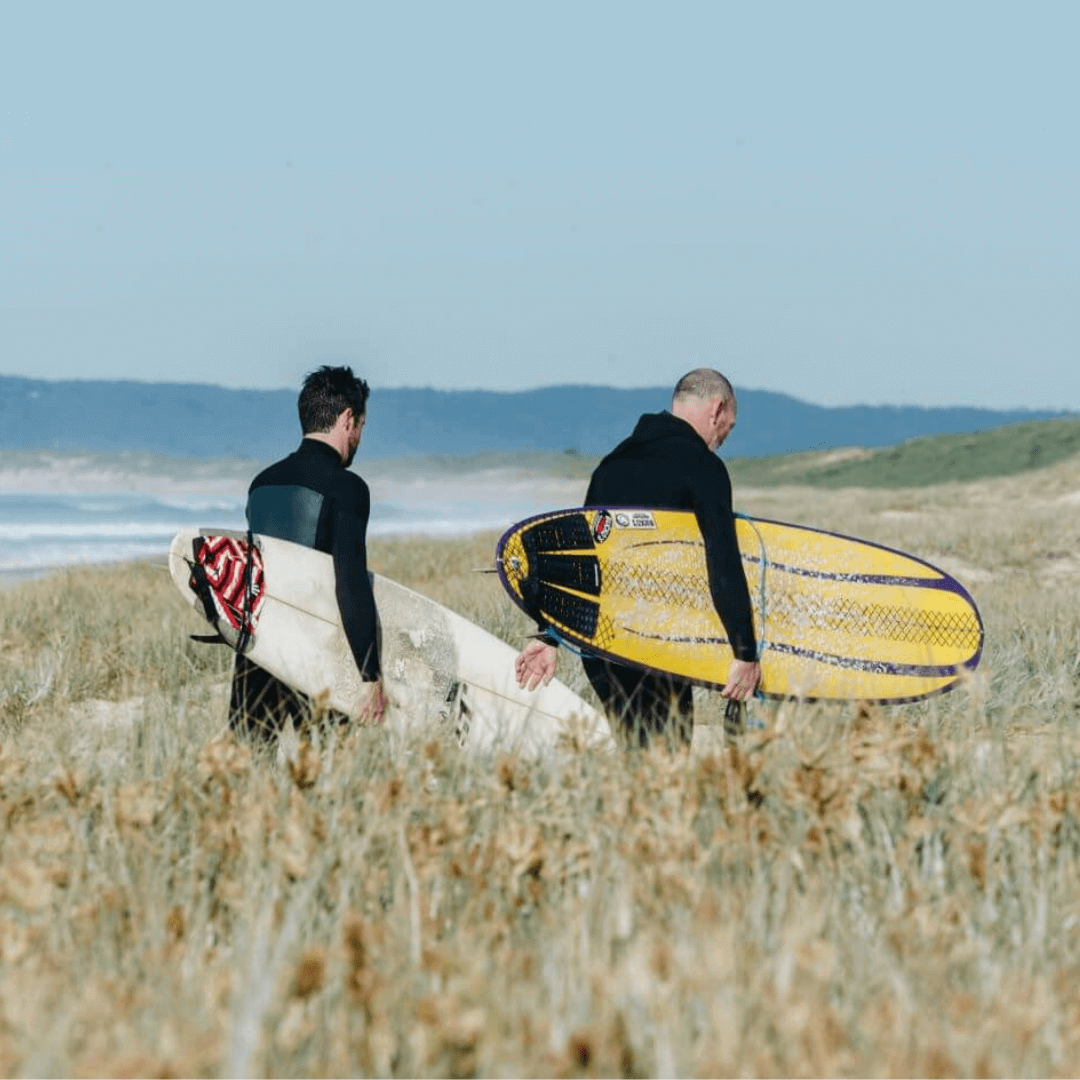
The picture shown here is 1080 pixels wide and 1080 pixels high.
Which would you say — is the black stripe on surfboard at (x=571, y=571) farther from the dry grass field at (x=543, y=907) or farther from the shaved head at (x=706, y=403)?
the dry grass field at (x=543, y=907)

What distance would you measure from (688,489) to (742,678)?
0.78 meters

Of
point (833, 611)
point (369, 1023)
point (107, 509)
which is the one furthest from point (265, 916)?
point (107, 509)

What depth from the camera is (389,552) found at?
19375 mm

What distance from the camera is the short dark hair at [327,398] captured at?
16.8 feet

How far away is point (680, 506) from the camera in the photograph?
550 centimetres

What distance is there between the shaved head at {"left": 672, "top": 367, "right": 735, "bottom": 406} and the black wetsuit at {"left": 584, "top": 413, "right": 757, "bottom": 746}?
11cm

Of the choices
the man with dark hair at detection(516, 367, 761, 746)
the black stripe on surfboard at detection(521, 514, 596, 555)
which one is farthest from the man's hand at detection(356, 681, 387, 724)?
the black stripe on surfboard at detection(521, 514, 596, 555)

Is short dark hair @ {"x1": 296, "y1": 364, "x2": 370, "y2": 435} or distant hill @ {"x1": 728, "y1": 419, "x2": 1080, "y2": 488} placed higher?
distant hill @ {"x1": 728, "y1": 419, "x2": 1080, "y2": 488}

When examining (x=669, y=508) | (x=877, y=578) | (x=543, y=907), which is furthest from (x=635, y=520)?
(x=543, y=907)

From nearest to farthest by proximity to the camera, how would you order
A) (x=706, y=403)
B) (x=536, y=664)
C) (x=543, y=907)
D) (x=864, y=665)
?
(x=543, y=907)
(x=706, y=403)
(x=536, y=664)
(x=864, y=665)

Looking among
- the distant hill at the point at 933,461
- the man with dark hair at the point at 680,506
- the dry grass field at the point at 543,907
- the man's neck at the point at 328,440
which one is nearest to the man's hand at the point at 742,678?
the man with dark hair at the point at 680,506

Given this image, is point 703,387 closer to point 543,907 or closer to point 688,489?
point 688,489

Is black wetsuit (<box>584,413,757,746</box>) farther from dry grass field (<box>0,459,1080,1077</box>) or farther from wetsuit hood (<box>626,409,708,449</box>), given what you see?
dry grass field (<box>0,459,1080,1077</box>)

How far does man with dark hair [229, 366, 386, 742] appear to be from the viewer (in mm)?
4910
